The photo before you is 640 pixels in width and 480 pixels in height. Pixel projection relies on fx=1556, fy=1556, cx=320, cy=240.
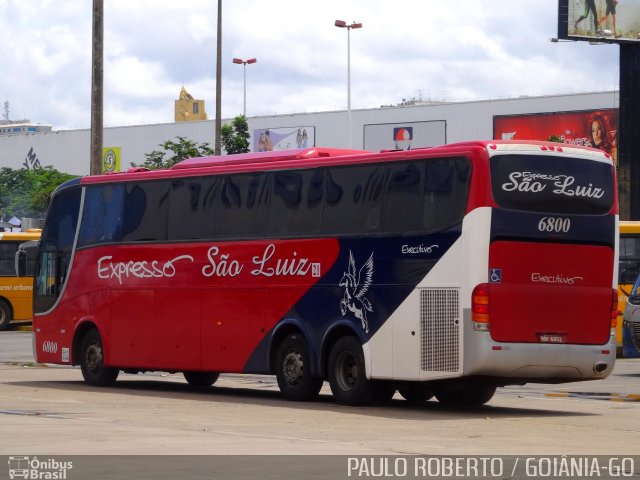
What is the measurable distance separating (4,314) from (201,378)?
2280 cm

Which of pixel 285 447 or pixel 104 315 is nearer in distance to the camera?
pixel 285 447

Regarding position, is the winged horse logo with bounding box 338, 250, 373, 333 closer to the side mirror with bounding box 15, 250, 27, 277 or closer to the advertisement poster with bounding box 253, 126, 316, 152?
the side mirror with bounding box 15, 250, 27, 277

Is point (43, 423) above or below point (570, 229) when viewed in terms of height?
below

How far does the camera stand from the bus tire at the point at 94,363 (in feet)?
81.0

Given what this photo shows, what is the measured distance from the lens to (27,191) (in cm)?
9638

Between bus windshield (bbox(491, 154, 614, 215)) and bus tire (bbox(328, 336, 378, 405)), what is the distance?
9.67 feet

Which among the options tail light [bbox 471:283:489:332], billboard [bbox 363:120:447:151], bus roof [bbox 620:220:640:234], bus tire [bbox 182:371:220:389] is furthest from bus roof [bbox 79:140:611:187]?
billboard [bbox 363:120:447:151]

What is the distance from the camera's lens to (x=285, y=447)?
14289 mm

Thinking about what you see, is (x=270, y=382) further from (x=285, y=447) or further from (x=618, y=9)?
(x=618, y=9)

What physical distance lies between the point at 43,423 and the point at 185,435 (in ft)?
6.45

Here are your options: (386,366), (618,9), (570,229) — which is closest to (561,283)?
(570,229)

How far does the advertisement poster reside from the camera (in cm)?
11444

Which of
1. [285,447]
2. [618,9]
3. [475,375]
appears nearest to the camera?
[285,447]

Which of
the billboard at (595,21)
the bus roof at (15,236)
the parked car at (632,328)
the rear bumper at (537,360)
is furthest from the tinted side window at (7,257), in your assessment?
the rear bumper at (537,360)
